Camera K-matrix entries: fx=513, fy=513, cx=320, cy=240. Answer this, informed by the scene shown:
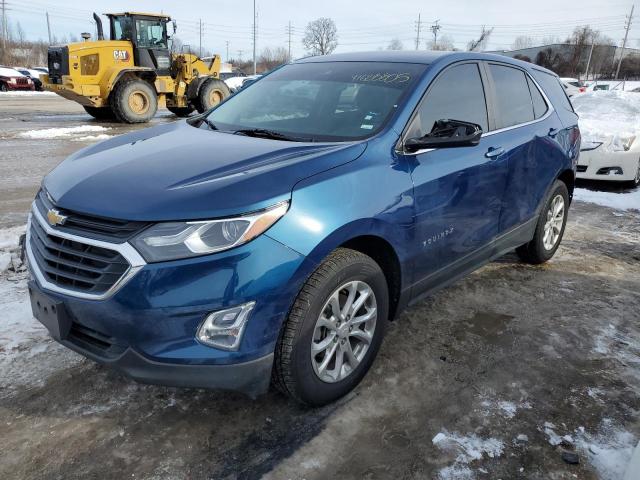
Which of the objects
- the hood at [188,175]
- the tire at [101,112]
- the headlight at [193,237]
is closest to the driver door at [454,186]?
the hood at [188,175]

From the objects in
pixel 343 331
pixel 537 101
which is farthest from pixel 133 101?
pixel 343 331

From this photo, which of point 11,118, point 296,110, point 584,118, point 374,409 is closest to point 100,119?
point 11,118

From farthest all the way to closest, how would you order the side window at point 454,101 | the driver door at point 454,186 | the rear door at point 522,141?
the rear door at point 522,141
the side window at point 454,101
the driver door at point 454,186

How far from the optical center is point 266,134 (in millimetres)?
3002

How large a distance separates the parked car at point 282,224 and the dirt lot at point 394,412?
0.26 m

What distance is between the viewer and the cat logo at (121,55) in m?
14.0

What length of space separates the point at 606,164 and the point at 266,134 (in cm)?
671

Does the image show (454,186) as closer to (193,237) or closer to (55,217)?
(193,237)

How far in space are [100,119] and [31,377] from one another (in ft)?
48.7

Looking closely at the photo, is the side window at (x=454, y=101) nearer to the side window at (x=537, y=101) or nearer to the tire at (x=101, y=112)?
the side window at (x=537, y=101)

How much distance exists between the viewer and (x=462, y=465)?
7.43 feet

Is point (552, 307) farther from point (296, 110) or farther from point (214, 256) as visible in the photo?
point (214, 256)

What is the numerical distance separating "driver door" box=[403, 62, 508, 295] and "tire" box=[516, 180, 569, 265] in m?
1.04

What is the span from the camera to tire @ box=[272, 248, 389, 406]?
2.27m
